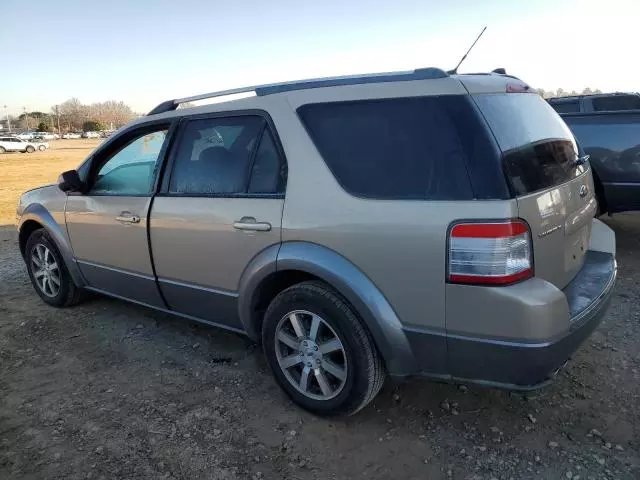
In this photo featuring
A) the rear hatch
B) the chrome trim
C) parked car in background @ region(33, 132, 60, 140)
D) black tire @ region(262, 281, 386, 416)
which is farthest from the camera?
parked car in background @ region(33, 132, 60, 140)

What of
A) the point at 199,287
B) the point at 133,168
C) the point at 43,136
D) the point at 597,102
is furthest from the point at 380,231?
the point at 43,136

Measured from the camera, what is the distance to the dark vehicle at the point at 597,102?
6.89m

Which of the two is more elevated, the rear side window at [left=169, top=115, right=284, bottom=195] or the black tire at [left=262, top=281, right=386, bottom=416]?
the rear side window at [left=169, top=115, right=284, bottom=195]

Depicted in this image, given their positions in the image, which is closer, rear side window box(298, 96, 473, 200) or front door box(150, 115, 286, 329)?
rear side window box(298, 96, 473, 200)

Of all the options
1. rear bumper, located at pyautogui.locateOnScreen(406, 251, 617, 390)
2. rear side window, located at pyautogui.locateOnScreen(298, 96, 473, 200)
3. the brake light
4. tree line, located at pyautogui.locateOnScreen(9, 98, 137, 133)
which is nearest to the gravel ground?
rear bumper, located at pyautogui.locateOnScreen(406, 251, 617, 390)

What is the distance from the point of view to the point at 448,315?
7.54 feet

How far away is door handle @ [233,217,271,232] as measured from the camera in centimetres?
283

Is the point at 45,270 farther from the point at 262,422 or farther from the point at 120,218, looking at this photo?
the point at 262,422

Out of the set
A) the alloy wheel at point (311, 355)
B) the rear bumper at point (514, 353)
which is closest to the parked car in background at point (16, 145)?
the alloy wheel at point (311, 355)

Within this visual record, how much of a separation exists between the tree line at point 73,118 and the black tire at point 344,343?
359ft

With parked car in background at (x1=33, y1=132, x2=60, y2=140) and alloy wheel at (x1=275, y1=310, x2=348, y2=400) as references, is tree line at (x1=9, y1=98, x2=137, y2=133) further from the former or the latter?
alloy wheel at (x1=275, y1=310, x2=348, y2=400)

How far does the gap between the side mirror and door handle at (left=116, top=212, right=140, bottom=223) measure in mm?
582

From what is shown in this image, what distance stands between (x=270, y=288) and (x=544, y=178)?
5.24 feet

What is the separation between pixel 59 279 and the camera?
14.9ft
